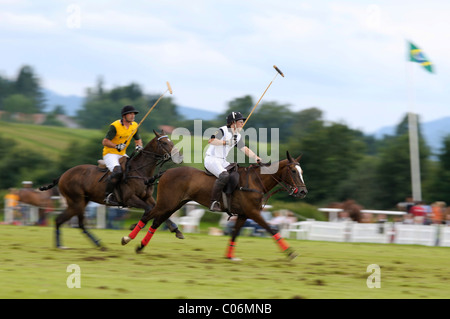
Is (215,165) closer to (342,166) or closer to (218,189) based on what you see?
(218,189)

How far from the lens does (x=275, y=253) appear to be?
42.4 feet

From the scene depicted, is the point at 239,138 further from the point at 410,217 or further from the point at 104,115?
the point at 104,115

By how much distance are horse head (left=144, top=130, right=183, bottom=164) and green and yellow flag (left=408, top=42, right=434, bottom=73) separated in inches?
767

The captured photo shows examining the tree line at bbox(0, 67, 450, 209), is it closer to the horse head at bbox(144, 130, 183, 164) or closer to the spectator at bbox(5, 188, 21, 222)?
the spectator at bbox(5, 188, 21, 222)

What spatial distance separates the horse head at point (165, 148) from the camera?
12.2 metres

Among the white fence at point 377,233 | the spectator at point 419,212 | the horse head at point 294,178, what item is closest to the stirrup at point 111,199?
the horse head at point 294,178

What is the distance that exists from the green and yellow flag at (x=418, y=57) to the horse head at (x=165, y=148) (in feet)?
63.9

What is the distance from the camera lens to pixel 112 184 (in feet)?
40.3

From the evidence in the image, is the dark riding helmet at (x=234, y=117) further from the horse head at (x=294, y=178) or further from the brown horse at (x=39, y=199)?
the brown horse at (x=39, y=199)

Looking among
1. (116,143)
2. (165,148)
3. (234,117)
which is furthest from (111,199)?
(234,117)

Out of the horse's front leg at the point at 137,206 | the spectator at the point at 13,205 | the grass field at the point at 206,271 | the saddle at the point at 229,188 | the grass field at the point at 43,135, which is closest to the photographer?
the grass field at the point at 206,271

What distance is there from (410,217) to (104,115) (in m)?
109

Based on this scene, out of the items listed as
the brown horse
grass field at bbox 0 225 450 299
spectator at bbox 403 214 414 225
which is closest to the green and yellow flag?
spectator at bbox 403 214 414 225
